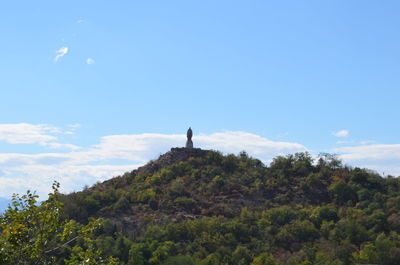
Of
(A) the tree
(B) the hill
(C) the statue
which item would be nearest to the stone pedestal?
(C) the statue

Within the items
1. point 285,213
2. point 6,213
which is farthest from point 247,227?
point 6,213

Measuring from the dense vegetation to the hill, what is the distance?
0.17m

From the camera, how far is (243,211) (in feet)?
276

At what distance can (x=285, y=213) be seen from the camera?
269 feet

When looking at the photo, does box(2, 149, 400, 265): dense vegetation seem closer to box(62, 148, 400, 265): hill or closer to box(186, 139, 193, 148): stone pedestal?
box(62, 148, 400, 265): hill

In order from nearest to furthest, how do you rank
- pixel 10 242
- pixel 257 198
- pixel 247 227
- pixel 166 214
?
pixel 10 242, pixel 247 227, pixel 166 214, pixel 257 198

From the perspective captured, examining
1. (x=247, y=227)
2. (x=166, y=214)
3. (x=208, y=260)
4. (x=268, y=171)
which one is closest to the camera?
(x=208, y=260)

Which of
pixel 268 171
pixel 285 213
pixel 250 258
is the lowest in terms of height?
pixel 250 258

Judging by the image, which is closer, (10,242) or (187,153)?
(10,242)

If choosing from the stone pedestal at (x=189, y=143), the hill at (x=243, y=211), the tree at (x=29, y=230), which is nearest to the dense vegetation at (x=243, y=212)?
the hill at (x=243, y=211)

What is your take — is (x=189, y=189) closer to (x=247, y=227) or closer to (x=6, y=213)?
(x=247, y=227)

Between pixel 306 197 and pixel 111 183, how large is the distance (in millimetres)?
40398

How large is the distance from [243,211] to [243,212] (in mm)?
392

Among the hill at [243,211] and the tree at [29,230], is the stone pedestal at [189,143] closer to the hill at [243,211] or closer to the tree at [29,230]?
the hill at [243,211]
